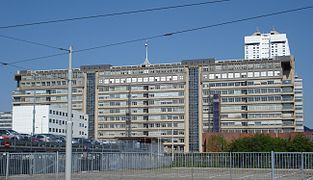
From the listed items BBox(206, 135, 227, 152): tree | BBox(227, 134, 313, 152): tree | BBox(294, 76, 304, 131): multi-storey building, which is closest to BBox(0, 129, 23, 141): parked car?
BBox(227, 134, 313, 152): tree

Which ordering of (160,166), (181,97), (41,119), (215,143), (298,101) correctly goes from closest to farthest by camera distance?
1. (160,166)
2. (215,143)
3. (41,119)
4. (181,97)
5. (298,101)

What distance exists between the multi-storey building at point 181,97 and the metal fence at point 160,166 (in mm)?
89901

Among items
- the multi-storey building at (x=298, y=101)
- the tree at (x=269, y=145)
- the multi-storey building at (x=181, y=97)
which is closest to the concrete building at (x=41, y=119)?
the multi-storey building at (x=181, y=97)

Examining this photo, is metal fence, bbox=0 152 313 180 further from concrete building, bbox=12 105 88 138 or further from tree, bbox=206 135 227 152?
concrete building, bbox=12 105 88 138

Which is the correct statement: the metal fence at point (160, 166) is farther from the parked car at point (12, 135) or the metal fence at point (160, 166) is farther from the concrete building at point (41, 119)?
the concrete building at point (41, 119)

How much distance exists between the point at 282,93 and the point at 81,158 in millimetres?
96385

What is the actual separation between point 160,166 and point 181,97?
326 feet

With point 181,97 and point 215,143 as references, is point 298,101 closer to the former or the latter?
point 181,97

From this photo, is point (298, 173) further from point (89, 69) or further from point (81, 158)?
point (89, 69)

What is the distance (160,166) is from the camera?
37000 millimetres

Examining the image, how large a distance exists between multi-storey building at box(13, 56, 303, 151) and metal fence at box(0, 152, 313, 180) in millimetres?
89901

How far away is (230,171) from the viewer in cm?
2783

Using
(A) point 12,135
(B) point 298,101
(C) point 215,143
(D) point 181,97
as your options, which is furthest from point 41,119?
(B) point 298,101

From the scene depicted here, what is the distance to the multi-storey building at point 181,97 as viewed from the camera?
125219 millimetres
